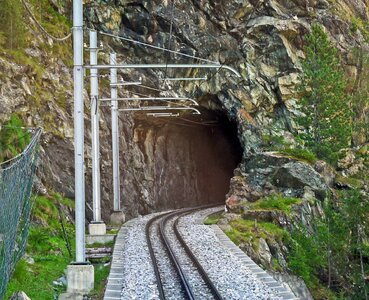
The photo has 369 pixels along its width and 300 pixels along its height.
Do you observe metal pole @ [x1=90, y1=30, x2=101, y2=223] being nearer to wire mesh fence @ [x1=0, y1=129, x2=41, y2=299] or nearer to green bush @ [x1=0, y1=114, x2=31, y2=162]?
green bush @ [x1=0, y1=114, x2=31, y2=162]

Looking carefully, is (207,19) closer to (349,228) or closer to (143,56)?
(143,56)

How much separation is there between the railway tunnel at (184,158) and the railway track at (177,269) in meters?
12.8

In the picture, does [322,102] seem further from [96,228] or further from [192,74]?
[96,228]

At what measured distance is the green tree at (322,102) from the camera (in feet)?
132

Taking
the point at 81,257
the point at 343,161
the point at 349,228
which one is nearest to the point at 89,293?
the point at 81,257

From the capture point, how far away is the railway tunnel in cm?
3897

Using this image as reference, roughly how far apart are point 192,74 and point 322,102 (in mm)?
10179

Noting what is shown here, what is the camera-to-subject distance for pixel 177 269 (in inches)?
606

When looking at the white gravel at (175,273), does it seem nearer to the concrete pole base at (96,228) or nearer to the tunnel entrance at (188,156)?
the concrete pole base at (96,228)

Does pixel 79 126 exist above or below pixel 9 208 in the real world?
above

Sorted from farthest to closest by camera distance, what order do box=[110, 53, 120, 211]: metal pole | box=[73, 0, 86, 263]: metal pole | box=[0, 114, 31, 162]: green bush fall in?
1. box=[110, 53, 120, 211]: metal pole
2. box=[0, 114, 31, 162]: green bush
3. box=[73, 0, 86, 263]: metal pole

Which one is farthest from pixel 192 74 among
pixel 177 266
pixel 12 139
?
pixel 177 266

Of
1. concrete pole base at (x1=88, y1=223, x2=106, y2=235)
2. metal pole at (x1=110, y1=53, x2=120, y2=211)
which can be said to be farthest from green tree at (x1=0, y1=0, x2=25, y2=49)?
concrete pole base at (x1=88, y1=223, x2=106, y2=235)

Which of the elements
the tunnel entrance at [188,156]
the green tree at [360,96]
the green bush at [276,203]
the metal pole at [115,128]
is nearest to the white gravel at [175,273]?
the metal pole at [115,128]
